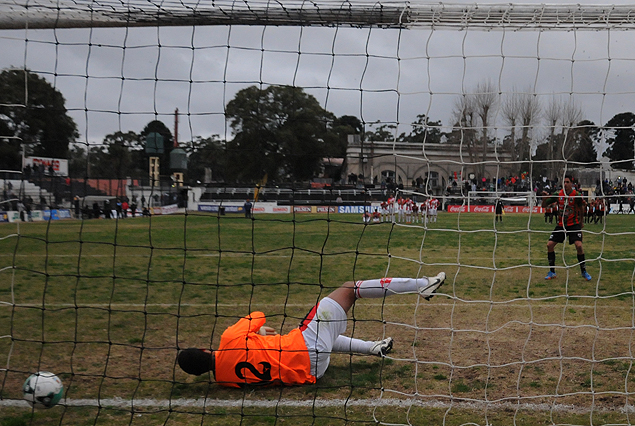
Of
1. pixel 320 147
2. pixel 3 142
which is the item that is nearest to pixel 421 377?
pixel 320 147

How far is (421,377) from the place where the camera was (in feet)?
15.5

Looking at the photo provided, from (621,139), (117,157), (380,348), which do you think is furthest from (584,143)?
(117,157)

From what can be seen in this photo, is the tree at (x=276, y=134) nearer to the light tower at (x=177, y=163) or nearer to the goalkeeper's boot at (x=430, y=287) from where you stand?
the light tower at (x=177, y=163)

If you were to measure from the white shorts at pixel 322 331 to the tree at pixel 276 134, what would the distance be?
1120mm

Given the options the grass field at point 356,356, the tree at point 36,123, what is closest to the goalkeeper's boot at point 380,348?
the grass field at point 356,356

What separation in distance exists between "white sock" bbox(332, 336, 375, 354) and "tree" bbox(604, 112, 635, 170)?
2.60m

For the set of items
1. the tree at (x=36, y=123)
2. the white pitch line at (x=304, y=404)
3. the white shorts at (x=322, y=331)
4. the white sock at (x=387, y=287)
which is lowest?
the white pitch line at (x=304, y=404)

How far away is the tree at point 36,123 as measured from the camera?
4.54 metres

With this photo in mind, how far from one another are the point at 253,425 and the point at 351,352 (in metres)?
1.36

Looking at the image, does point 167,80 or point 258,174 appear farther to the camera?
point 258,174

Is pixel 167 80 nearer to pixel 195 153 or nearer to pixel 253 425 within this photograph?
pixel 195 153

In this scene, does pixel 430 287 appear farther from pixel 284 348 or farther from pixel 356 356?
pixel 284 348

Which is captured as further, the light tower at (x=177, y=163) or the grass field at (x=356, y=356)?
the light tower at (x=177, y=163)

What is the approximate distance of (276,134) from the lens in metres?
4.73
